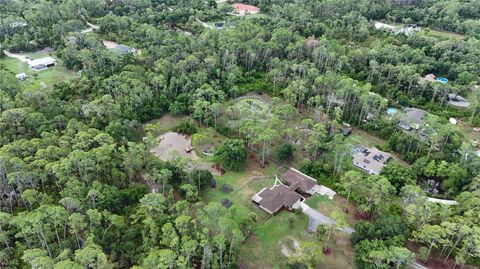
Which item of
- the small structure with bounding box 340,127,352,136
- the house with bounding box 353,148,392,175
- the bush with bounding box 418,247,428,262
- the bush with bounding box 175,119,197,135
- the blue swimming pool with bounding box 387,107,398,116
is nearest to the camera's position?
the bush with bounding box 418,247,428,262

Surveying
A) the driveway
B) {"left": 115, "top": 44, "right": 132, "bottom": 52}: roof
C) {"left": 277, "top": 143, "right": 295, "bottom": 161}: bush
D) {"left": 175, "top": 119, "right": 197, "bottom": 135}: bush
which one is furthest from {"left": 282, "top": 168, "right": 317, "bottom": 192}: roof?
{"left": 115, "top": 44, "right": 132, "bottom": 52}: roof

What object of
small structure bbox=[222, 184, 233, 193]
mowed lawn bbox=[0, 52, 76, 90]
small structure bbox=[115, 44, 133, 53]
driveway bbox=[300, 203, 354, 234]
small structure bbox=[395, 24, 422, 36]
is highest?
small structure bbox=[395, 24, 422, 36]

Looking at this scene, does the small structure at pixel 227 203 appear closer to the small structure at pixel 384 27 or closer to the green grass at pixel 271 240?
the green grass at pixel 271 240

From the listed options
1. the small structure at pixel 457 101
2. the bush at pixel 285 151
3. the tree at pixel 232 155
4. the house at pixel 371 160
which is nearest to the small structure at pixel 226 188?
the tree at pixel 232 155

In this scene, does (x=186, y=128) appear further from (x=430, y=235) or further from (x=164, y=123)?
(x=430, y=235)

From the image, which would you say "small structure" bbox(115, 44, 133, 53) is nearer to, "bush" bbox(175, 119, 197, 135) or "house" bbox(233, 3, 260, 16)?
"bush" bbox(175, 119, 197, 135)

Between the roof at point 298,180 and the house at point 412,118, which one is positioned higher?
the house at point 412,118

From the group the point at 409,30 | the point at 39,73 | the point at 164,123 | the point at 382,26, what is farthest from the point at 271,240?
the point at 409,30
